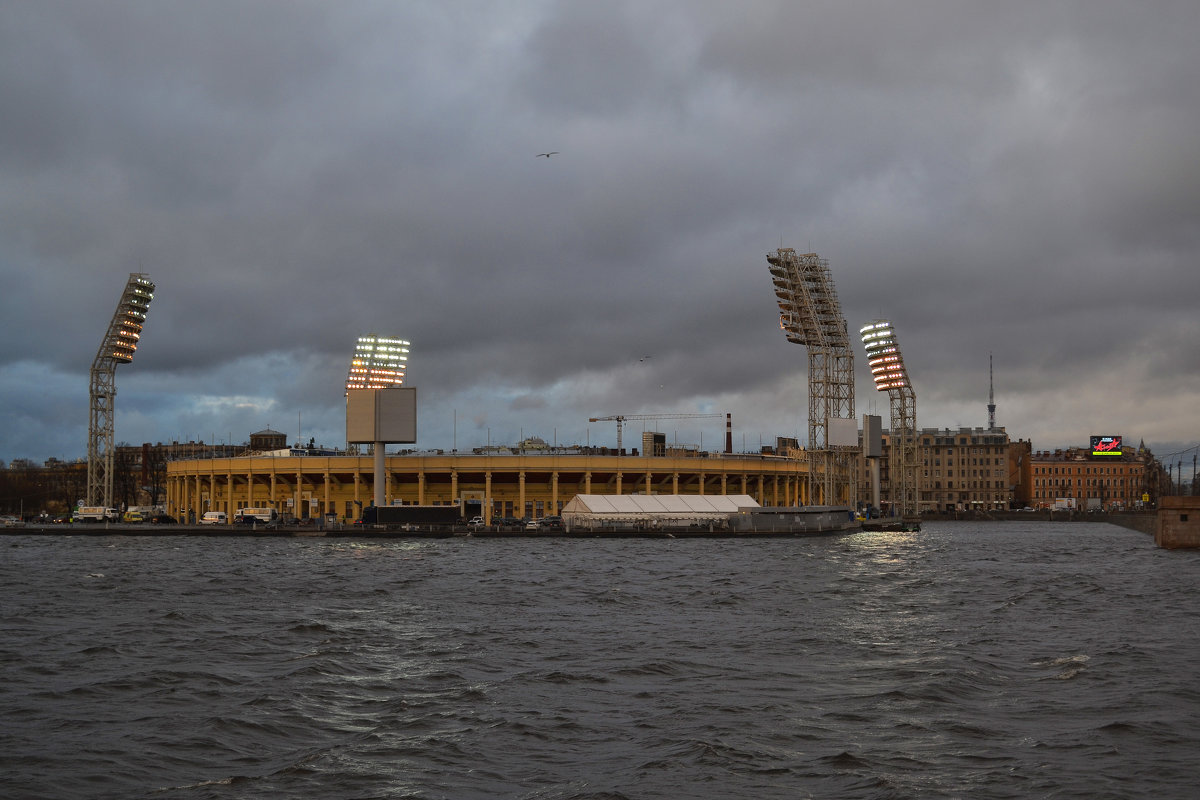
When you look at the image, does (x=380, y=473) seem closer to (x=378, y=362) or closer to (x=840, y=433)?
(x=378, y=362)

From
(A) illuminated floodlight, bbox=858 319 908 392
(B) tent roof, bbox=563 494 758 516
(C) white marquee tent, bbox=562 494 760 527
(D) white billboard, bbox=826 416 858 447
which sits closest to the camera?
(C) white marquee tent, bbox=562 494 760 527

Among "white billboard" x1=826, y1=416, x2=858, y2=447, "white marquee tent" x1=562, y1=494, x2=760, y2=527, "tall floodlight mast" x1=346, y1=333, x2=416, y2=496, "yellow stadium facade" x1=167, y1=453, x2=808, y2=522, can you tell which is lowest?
"white marquee tent" x1=562, y1=494, x2=760, y2=527

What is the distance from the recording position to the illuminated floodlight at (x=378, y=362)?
129 metres

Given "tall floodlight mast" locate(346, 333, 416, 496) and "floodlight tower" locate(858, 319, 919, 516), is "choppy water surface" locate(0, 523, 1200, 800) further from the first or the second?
"floodlight tower" locate(858, 319, 919, 516)

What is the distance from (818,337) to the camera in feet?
447

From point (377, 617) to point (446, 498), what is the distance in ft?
296

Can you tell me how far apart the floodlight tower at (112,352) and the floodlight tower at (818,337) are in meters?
77.4

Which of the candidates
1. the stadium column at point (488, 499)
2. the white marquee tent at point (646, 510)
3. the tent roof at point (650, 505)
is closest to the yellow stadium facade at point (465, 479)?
the stadium column at point (488, 499)

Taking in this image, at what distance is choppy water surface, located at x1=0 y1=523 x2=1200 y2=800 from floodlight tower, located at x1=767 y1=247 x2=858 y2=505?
88.5m

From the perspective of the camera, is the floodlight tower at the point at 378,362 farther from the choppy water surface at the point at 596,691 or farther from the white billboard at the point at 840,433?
the choppy water surface at the point at 596,691

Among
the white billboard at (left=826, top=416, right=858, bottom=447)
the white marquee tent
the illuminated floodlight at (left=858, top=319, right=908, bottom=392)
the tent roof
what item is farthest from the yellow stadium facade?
the illuminated floodlight at (left=858, top=319, right=908, bottom=392)

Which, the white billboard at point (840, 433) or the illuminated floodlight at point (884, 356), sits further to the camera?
the illuminated floodlight at point (884, 356)

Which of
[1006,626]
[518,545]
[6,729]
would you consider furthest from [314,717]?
[518,545]

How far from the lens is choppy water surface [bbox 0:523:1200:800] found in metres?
16.0
